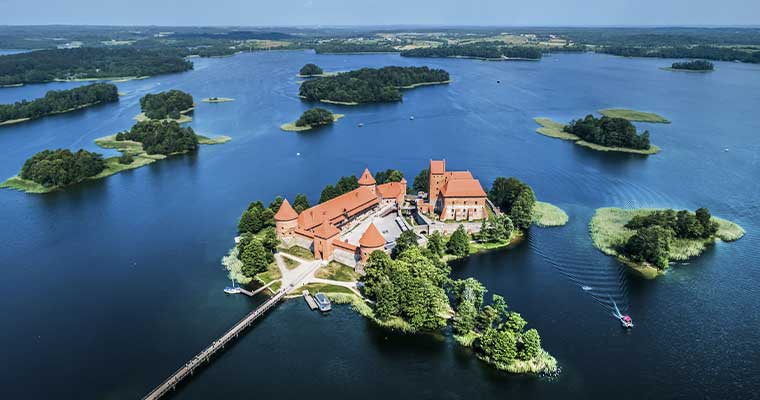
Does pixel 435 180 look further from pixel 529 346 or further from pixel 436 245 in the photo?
pixel 529 346

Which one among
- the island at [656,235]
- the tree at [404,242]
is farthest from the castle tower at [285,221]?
the island at [656,235]

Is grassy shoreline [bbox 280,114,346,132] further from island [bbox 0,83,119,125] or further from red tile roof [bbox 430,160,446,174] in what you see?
island [bbox 0,83,119,125]

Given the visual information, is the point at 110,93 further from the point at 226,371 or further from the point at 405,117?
the point at 226,371

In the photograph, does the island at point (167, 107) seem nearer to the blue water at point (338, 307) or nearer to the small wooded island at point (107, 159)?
the small wooded island at point (107, 159)

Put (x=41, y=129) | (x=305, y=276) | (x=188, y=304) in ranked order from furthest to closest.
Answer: (x=41, y=129)
(x=305, y=276)
(x=188, y=304)

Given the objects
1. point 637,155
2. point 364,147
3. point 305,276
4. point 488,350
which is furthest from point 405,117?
point 488,350

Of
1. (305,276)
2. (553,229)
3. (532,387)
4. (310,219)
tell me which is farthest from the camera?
(553,229)
